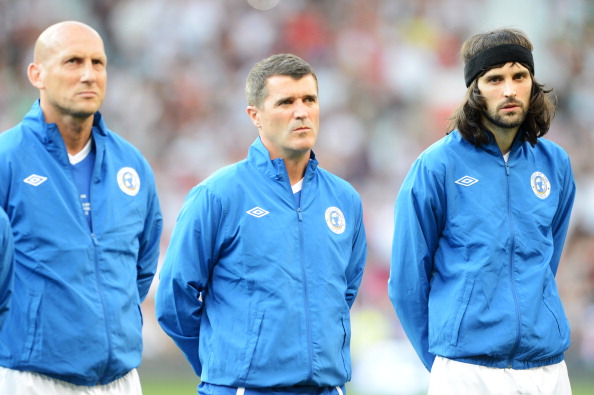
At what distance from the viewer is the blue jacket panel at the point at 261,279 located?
14.5 feet

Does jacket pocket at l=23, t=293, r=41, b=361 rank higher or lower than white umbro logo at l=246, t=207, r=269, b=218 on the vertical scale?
lower

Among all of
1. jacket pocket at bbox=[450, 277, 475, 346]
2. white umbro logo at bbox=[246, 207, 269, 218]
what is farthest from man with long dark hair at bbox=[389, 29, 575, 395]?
white umbro logo at bbox=[246, 207, 269, 218]

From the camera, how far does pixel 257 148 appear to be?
4797 mm

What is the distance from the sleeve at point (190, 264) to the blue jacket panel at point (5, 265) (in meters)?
0.70

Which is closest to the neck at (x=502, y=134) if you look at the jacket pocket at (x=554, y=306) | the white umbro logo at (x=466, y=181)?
the white umbro logo at (x=466, y=181)

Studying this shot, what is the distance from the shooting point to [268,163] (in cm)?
472

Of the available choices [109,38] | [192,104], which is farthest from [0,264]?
[109,38]

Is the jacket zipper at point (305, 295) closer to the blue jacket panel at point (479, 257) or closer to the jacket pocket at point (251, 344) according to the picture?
the jacket pocket at point (251, 344)

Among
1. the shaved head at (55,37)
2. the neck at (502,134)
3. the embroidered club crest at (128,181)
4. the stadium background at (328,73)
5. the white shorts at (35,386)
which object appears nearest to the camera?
the white shorts at (35,386)

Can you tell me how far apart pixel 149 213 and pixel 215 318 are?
76 cm

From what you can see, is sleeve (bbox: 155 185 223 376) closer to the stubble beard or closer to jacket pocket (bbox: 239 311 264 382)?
jacket pocket (bbox: 239 311 264 382)

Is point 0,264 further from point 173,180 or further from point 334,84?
point 334,84

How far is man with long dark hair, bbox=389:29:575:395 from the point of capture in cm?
466

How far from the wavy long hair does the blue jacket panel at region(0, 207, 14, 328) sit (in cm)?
205
